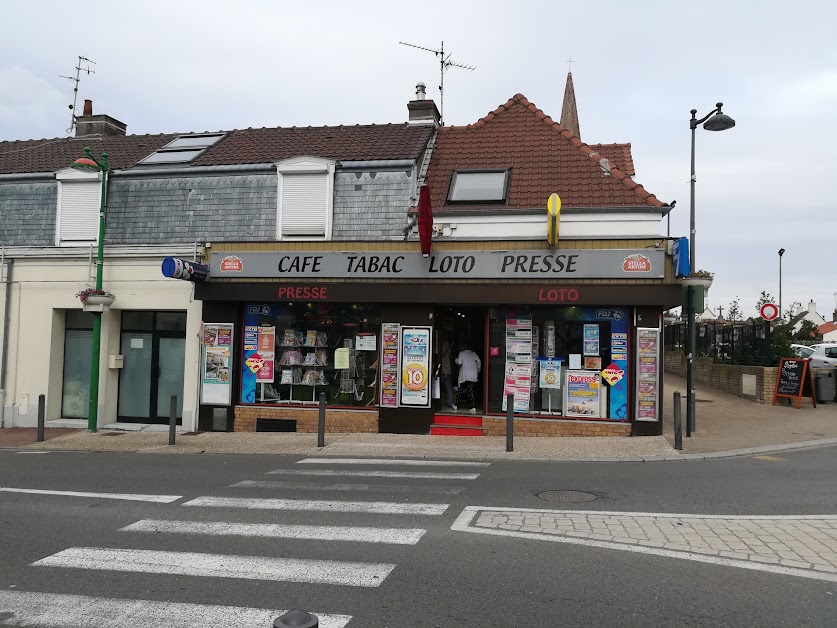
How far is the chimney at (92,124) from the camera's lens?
2006 centimetres

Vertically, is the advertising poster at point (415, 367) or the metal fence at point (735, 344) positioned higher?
the metal fence at point (735, 344)

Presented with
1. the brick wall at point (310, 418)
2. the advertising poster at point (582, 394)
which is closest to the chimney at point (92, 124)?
the brick wall at point (310, 418)

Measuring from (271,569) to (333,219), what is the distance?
10287 mm

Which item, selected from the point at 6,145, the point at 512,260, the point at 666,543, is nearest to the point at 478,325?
the point at 512,260

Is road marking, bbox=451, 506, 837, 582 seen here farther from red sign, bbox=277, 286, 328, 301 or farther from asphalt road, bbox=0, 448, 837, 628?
red sign, bbox=277, 286, 328, 301

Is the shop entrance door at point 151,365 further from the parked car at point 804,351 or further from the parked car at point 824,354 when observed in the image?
the parked car at point 804,351

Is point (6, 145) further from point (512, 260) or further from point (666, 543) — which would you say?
point (666, 543)

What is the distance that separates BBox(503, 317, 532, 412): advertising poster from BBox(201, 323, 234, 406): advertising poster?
604cm

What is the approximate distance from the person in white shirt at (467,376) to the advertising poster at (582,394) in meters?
2.04

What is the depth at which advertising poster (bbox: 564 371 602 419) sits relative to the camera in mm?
13688

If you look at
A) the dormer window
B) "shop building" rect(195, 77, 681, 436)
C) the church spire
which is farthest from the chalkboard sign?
the church spire

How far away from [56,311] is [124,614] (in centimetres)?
1327

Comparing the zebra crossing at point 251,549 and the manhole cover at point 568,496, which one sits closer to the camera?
the zebra crossing at point 251,549

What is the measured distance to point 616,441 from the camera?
1266cm
